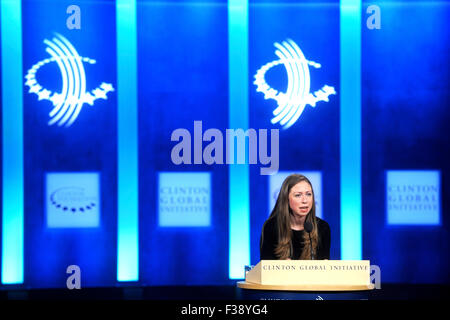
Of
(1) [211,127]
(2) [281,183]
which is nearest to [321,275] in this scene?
(2) [281,183]

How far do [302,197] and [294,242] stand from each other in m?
0.26

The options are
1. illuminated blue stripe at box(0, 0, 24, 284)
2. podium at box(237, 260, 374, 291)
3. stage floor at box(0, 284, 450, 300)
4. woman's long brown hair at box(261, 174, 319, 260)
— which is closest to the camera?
stage floor at box(0, 284, 450, 300)

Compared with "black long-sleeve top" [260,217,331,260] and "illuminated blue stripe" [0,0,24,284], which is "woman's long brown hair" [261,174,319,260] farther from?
"illuminated blue stripe" [0,0,24,284]

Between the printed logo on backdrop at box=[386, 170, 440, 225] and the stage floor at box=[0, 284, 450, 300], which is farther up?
the printed logo on backdrop at box=[386, 170, 440, 225]

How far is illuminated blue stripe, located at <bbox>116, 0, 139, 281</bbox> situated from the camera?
16.5 feet

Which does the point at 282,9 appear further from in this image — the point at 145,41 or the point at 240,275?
the point at 240,275

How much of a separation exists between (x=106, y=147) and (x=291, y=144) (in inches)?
65.3

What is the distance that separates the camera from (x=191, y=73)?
512cm

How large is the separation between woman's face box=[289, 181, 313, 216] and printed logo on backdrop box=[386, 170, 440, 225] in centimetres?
213

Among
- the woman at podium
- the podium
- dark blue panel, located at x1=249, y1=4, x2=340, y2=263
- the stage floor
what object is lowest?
the stage floor

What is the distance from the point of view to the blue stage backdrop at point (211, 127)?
5.01 meters

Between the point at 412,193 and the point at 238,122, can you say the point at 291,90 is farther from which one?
the point at 412,193

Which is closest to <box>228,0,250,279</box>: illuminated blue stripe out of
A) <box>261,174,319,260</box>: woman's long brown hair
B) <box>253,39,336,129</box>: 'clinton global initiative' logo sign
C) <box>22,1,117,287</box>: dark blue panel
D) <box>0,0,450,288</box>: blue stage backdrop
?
<box>0,0,450,288</box>: blue stage backdrop
